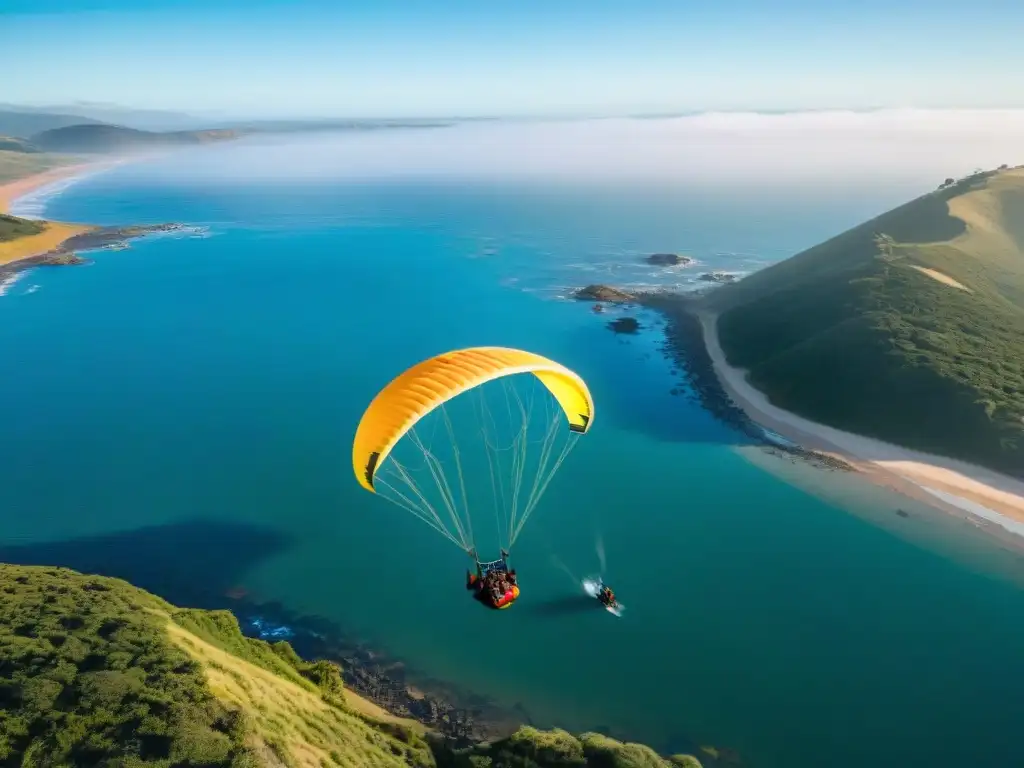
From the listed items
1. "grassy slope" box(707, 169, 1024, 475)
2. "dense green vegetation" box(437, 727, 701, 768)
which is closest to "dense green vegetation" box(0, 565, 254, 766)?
"dense green vegetation" box(437, 727, 701, 768)

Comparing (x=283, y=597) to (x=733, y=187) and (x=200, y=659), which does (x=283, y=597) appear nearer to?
(x=200, y=659)

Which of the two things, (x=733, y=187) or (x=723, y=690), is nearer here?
(x=723, y=690)

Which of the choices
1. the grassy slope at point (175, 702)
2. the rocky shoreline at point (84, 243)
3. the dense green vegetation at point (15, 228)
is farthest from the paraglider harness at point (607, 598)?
the dense green vegetation at point (15, 228)

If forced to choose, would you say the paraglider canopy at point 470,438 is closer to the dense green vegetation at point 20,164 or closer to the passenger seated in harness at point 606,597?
the passenger seated in harness at point 606,597

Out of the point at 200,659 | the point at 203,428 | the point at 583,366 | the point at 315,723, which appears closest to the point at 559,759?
the point at 315,723

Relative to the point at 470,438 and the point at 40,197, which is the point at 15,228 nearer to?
the point at 40,197

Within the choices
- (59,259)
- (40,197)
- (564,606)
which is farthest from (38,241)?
(564,606)
